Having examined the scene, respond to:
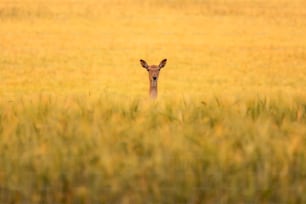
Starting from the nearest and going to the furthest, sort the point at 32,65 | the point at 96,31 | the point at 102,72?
1. the point at 102,72
2. the point at 32,65
3. the point at 96,31

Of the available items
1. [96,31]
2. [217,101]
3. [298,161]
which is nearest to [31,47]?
[96,31]

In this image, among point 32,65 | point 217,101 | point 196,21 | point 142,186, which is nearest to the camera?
point 142,186

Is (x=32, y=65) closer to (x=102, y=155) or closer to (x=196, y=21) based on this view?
(x=196, y=21)

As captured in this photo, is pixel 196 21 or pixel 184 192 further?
pixel 196 21

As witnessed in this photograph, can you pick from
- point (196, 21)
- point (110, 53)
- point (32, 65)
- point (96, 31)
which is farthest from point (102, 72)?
point (196, 21)

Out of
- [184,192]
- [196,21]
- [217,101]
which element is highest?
[196,21]

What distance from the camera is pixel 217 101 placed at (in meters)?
5.46

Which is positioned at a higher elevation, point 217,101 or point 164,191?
point 217,101

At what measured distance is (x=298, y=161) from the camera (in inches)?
160

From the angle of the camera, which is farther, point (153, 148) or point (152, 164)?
point (153, 148)

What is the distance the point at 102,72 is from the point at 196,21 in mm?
13128

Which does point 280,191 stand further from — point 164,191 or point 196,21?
point 196,21

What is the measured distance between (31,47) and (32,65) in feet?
13.2

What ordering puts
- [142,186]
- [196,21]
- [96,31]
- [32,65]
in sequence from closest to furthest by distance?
[142,186] < [32,65] < [96,31] < [196,21]
